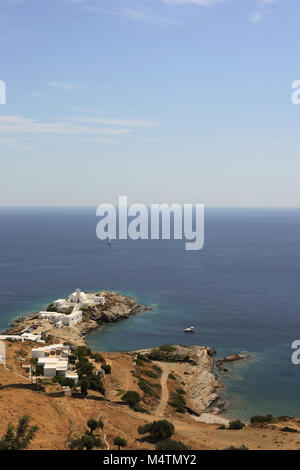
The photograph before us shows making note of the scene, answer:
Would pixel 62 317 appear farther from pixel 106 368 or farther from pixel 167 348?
pixel 106 368

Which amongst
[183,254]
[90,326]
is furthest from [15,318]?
[183,254]

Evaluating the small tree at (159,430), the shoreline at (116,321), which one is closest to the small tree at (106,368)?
the shoreline at (116,321)

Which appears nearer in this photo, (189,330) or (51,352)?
(51,352)

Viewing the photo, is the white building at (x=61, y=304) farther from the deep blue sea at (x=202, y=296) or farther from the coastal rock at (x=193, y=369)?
the coastal rock at (x=193, y=369)

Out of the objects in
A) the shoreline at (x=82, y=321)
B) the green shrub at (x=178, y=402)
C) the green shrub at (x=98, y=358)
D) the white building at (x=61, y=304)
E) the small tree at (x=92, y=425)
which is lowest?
the green shrub at (x=178, y=402)

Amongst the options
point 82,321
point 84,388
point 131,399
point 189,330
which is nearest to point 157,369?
point 131,399
